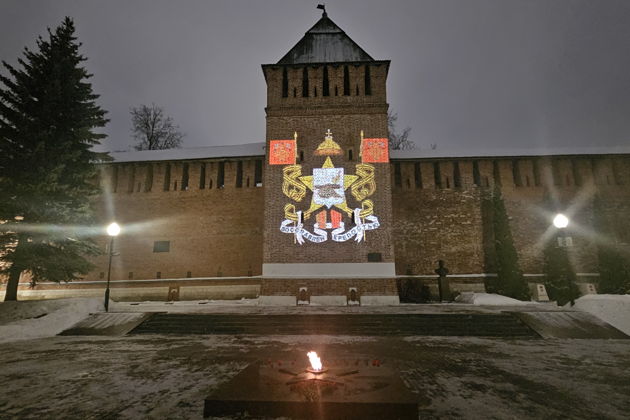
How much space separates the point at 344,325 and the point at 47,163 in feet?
34.6

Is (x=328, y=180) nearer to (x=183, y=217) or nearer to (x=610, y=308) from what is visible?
(x=183, y=217)

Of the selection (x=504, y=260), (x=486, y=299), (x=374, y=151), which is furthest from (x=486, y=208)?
(x=374, y=151)

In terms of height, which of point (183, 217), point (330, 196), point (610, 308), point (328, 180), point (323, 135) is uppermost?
point (323, 135)

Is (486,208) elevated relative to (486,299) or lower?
elevated

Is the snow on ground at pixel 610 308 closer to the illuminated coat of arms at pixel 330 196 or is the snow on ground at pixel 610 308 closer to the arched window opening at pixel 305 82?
the illuminated coat of arms at pixel 330 196

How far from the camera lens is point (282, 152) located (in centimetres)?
1504

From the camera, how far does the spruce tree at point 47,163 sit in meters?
10.7

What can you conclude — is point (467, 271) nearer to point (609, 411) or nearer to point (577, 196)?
point (577, 196)

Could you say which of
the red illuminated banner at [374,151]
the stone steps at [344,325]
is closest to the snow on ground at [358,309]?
the stone steps at [344,325]

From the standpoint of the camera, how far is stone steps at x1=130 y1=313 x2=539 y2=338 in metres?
8.70

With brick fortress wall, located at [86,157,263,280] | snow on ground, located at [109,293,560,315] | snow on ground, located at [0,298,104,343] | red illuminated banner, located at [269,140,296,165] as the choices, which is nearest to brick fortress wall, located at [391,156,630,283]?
snow on ground, located at [109,293,560,315]

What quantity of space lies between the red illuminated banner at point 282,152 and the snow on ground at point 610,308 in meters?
11.0

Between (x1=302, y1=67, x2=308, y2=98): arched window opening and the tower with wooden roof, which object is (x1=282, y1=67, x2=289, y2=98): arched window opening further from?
(x1=302, y1=67, x2=308, y2=98): arched window opening

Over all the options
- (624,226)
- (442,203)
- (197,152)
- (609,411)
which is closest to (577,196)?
(624,226)
